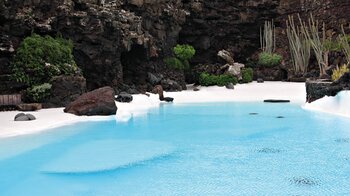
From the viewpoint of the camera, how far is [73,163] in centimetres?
750

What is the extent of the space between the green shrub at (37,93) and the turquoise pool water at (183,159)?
124 inches

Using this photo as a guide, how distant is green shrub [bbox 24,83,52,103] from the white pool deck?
2.48 ft

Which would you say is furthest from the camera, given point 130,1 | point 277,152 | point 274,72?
point 274,72

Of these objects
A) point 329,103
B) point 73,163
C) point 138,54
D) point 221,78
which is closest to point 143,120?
point 73,163

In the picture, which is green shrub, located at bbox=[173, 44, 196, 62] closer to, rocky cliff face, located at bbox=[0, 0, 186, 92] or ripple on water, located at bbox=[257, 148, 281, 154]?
rocky cliff face, located at bbox=[0, 0, 186, 92]

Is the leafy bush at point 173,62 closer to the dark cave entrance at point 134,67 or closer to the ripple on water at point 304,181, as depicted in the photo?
the dark cave entrance at point 134,67

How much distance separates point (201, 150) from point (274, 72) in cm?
2023

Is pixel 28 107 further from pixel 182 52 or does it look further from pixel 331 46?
pixel 331 46

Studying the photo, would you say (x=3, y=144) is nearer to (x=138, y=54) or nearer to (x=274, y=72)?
(x=138, y=54)

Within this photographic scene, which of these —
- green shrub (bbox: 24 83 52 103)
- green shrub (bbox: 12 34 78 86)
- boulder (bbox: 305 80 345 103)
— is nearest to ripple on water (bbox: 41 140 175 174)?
green shrub (bbox: 24 83 52 103)

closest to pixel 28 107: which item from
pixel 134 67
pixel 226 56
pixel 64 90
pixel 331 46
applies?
pixel 64 90

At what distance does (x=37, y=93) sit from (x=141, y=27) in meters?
9.11

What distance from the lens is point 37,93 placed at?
1422 cm

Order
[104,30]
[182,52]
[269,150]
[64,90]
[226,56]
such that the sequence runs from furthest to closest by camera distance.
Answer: [226,56] < [182,52] < [104,30] < [64,90] < [269,150]
